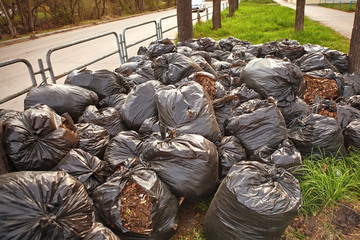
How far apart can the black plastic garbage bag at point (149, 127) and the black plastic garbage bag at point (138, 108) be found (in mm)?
140

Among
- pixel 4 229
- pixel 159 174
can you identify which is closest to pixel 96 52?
pixel 159 174

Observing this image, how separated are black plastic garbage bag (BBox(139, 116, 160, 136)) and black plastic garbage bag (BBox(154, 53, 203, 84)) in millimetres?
804

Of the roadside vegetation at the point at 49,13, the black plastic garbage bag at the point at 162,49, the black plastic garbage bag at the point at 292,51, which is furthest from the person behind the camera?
the roadside vegetation at the point at 49,13

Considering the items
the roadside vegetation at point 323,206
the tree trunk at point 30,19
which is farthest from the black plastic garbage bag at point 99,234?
the tree trunk at point 30,19

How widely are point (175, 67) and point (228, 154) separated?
142 cm

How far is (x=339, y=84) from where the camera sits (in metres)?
3.49

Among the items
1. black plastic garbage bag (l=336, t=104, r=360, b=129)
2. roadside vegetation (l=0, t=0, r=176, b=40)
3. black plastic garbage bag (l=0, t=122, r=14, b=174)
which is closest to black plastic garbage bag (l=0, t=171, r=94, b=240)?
black plastic garbage bag (l=0, t=122, r=14, b=174)

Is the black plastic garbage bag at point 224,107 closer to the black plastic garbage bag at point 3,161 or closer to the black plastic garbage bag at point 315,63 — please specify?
the black plastic garbage bag at point 315,63

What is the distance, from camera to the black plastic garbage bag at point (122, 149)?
2291mm

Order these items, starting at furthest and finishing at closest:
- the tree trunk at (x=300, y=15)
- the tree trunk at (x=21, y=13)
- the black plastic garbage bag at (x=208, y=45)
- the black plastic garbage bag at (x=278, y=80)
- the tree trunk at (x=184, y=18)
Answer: the tree trunk at (x=21, y=13), the tree trunk at (x=300, y=15), the tree trunk at (x=184, y=18), the black plastic garbage bag at (x=208, y=45), the black plastic garbage bag at (x=278, y=80)

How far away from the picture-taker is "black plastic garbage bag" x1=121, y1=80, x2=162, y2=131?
279 centimetres

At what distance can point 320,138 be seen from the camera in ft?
8.30

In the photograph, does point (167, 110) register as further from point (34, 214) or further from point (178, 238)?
point (34, 214)

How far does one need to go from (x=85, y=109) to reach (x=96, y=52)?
6026 mm
